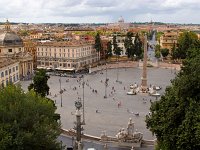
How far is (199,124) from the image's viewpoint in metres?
23.2

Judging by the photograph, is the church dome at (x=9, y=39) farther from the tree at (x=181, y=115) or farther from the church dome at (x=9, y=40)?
the tree at (x=181, y=115)

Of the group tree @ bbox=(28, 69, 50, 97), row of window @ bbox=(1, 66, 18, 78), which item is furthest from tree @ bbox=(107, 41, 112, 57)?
tree @ bbox=(28, 69, 50, 97)

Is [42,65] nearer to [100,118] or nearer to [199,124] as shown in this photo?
[100,118]

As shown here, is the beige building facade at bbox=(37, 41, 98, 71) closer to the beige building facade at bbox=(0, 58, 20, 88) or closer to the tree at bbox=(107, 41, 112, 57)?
the tree at bbox=(107, 41, 112, 57)

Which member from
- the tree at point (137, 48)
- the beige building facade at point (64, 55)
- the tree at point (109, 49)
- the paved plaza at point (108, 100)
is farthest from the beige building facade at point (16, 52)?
the tree at point (137, 48)

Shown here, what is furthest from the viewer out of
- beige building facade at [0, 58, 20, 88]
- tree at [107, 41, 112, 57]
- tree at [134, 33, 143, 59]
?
tree at [107, 41, 112, 57]

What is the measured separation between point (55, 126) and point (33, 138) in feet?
7.42

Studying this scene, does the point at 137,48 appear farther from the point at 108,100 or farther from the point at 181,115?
the point at 181,115

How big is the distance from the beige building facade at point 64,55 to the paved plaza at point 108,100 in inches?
329

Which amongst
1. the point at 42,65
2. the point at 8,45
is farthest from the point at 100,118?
the point at 42,65

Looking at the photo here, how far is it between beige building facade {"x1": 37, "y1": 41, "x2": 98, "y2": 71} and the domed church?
9.58 metres

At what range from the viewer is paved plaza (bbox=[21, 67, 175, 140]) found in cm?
4457

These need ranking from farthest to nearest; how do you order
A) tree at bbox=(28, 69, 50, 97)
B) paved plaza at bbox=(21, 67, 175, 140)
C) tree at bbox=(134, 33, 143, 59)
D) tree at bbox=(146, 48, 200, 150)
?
tree at bbox=(134, 33, 143, 59)
tree at bbox=(28, 69, 50, 97)
paved plaza at bbox=(21, 67, 175, 140)
tree at bbox=(146, 48, 200, 150)

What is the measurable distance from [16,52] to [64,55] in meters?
12.7
